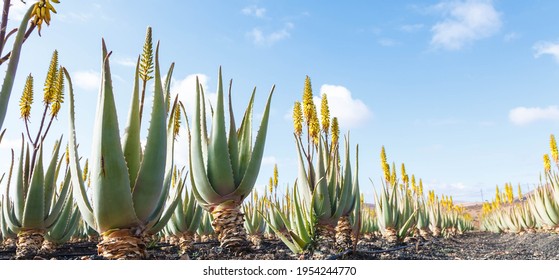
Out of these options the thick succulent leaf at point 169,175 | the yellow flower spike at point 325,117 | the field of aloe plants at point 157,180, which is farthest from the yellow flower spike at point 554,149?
the thick succulent leaf at point 169,175

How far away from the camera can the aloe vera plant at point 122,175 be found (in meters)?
1.38

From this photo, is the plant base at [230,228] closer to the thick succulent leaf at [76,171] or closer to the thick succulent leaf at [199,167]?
the thick succulent leaf at [199,167]

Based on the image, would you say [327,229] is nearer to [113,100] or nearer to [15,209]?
[113,100]

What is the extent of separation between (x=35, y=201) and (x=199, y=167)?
1.76m

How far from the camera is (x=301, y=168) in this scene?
120 inches

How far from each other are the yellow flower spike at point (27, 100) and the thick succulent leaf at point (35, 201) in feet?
3.58

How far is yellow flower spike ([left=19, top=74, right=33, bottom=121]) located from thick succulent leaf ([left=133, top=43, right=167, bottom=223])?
120 inches

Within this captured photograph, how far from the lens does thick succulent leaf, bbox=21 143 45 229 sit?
2949 millimetres

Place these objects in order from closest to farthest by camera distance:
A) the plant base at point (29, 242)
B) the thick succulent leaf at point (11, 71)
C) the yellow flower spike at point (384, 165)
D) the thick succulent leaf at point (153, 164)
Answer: the thick succulent leaf at point (11, 71) → the thick succulent leaf at point (153, 164) → the plant base at point (29, 242) → the yellow flower spike at point (384, 165)

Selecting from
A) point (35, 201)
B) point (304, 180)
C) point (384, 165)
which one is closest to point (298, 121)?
point (304, 180)

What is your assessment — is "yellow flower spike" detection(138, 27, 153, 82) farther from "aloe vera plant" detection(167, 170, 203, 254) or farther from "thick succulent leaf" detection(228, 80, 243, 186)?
"aloe vera plant" detection(167, 170, 203, 254)

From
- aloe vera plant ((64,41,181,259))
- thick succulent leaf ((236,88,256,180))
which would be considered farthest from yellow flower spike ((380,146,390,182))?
aloe vera plant ((64,41,181,259))

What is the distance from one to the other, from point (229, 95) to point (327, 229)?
4.81 ft
